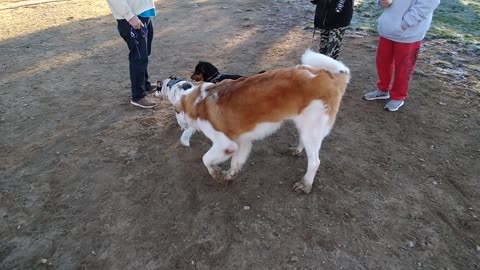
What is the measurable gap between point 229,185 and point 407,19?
2.71 metres

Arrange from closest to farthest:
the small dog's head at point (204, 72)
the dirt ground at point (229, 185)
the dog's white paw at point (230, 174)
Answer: the dirt ground at point (229, 185) < the dog's white paw at point (230, 174) < the small dog's head at point (204, 72)

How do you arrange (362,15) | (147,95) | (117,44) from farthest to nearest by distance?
(362,15) → (117,44) → (147,95)

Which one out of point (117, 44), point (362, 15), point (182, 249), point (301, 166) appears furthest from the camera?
point (362, 15)

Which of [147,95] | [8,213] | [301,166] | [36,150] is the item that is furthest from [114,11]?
[301,166]

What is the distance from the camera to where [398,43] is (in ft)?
13.5

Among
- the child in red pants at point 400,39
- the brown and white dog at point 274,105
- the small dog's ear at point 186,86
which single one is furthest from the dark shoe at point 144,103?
the child in red pants at point 400,39

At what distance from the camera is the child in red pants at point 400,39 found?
381 cm

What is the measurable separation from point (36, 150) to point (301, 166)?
3053 mm

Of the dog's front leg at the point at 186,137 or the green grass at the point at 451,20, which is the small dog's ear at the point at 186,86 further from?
the green grass at the point at 451,20

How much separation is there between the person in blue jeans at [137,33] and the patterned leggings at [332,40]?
2270mm

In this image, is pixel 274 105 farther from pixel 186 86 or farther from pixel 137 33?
pixel 137 33

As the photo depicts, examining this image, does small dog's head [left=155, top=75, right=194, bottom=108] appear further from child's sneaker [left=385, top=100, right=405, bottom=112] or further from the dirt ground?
child's sneaker [left=385, top=100, right=405, bottom=112]

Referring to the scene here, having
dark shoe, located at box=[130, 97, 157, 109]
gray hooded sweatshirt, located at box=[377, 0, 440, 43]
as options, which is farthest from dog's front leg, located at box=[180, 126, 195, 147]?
gray hooded sweatshirt, located at box=[377, 0, 440, 43]

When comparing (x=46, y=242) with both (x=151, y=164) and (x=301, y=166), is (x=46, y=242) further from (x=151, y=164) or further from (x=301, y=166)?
(x=301, y=166)
